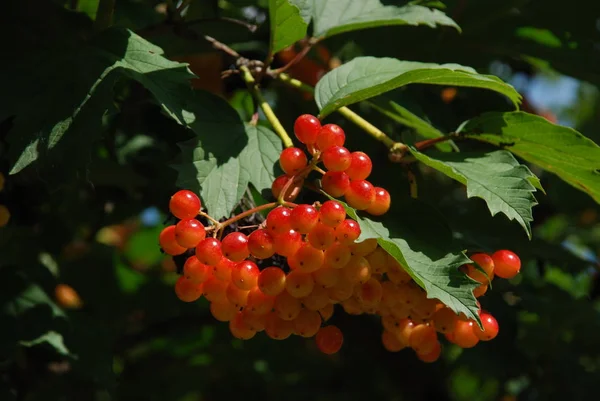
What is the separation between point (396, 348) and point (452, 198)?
1.33 metres

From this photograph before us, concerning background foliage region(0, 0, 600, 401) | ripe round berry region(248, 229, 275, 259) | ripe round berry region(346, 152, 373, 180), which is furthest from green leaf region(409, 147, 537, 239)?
ripe round berry region(248, 229, 275, 259)

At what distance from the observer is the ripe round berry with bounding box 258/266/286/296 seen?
112 centimetres

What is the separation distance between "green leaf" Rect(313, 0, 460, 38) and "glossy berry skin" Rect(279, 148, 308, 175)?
0.46m

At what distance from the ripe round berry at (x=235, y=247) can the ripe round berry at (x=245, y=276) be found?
0.01 metres

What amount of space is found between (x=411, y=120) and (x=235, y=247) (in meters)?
0.56

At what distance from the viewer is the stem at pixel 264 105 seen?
1393 millimetres

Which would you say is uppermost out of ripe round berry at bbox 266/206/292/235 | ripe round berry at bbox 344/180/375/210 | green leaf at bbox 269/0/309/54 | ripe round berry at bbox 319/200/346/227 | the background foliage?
green leaf at bbox 269/0/309/54

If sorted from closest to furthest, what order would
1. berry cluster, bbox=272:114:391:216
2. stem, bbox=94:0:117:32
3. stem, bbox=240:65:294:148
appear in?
berry cluster, bbox=272:114:391:216 → stem, bbox=240:65:294:148 → stem, bbox=94:0:117:32

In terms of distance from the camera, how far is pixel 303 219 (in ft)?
3.55

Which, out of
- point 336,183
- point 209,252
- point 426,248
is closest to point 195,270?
point 209,252

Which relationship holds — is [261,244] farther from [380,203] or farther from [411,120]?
[411,120]

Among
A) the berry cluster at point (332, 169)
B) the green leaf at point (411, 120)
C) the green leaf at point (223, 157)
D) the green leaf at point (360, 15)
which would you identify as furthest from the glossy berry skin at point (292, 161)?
the green leaf at point (360, 15)

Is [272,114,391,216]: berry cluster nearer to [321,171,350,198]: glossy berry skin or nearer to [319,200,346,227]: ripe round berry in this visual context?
[321,171,350,198]: glossy berry skin

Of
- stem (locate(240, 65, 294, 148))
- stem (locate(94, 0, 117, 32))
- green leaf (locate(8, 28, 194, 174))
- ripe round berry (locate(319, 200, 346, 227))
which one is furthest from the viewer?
stem (locate(94, 0, 117, 32))
